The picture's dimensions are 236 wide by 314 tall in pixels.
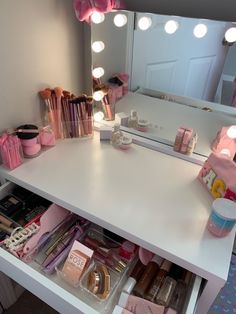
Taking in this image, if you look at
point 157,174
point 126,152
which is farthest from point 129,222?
point 126,152

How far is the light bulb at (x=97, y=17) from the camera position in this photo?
96cm

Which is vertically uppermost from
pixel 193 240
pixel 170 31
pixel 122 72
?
pixel 170 31

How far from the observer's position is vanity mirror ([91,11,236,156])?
2.85 feet

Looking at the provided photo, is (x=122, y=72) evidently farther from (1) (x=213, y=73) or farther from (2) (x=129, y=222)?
(2) (x=129, y=222)

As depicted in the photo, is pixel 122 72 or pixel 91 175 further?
pixel 122 72

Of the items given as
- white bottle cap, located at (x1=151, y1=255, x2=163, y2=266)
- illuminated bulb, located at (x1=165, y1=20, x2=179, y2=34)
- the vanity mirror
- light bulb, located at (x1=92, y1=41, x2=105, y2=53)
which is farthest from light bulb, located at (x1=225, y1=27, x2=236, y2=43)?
white bottle cap, located at (x1=151, y1=255, x2=163, y2=266)

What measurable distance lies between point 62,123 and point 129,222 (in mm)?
509

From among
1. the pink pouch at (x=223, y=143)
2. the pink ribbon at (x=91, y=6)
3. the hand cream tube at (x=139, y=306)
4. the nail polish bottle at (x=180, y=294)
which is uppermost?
the pink ribbon at (x=91, y=6)

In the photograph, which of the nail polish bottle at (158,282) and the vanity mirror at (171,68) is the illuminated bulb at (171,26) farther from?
the nail polish bottle at (158,282)

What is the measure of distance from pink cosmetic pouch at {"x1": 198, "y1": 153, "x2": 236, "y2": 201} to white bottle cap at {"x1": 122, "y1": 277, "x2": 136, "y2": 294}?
0.35m

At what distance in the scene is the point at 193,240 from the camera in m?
0.71

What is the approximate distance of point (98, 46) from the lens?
106 centimetres

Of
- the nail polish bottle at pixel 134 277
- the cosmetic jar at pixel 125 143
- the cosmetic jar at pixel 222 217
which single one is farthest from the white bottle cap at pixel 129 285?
the cosmetic jar at pixel 125 143

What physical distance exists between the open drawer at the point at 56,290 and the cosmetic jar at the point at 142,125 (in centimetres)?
60
